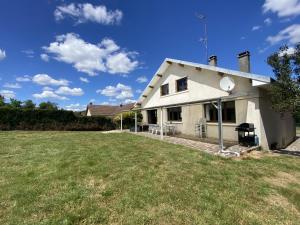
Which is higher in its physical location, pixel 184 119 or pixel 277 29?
pixel 277 29

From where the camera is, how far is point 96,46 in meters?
18.9

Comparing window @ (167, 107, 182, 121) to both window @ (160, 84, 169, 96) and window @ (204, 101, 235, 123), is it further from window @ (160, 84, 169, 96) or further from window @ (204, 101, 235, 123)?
window @ (204, 101, 235, 123)

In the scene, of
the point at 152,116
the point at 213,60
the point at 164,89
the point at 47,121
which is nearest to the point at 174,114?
→ the point at 164,89

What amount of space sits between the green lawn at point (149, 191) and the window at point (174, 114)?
846 cm

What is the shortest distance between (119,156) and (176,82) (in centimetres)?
977

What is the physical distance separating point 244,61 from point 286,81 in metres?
3.26

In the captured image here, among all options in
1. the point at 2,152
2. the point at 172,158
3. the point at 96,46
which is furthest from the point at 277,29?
the point at 2,152

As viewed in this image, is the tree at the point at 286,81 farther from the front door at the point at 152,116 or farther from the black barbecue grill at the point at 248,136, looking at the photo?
the front door at the point at 152,116

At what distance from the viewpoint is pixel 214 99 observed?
885 centimetres

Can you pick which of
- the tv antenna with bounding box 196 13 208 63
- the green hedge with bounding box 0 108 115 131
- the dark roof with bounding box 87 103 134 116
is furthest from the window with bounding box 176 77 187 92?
the dark roof with bounding box 87 103 134 116

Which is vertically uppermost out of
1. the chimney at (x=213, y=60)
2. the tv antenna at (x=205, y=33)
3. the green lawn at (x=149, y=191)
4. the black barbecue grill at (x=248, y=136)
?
the tv antenna at (x=205, y=33)

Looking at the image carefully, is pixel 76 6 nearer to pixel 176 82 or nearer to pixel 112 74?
pixel 176 82

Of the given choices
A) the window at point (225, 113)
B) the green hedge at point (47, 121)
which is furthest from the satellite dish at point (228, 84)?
the green hedge at point (47, 121)

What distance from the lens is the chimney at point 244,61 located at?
10.6 meters
